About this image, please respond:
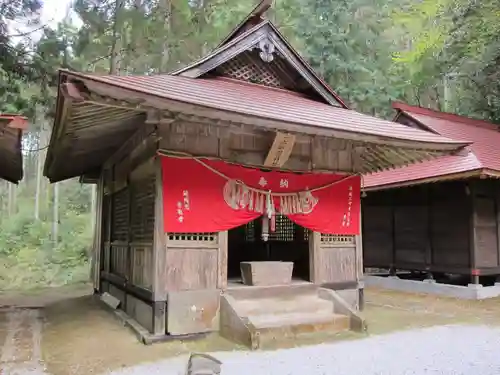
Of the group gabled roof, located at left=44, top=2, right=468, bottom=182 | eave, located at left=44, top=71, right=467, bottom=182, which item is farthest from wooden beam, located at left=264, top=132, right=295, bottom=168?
eave, located at left=44, top=71, right=467, bottom=182

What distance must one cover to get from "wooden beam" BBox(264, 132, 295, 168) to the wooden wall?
6.19 metres

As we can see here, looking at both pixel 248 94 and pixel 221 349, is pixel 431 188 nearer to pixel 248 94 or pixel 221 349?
pixel 248 94

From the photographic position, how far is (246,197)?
24.3 ft

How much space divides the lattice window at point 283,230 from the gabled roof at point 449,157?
2983mm

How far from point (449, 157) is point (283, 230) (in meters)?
4.62

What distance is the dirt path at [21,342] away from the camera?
534 cm

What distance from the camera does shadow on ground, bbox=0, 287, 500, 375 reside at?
5703 millimetres

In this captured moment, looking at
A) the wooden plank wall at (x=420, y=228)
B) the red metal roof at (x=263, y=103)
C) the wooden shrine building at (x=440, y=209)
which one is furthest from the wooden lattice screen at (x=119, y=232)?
the wooden plank wall at (x=420, y=228)

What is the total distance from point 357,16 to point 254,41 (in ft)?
57.7

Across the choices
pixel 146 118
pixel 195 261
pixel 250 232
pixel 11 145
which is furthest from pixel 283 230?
pixel 11 145

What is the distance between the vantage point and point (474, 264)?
36.4 ft

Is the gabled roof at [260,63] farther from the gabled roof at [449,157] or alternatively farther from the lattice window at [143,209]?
the gabled roof at [449,157]

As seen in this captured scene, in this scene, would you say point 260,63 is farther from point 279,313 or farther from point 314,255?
point 279,313

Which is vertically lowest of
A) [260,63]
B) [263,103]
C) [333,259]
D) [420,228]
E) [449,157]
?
[333,259]
